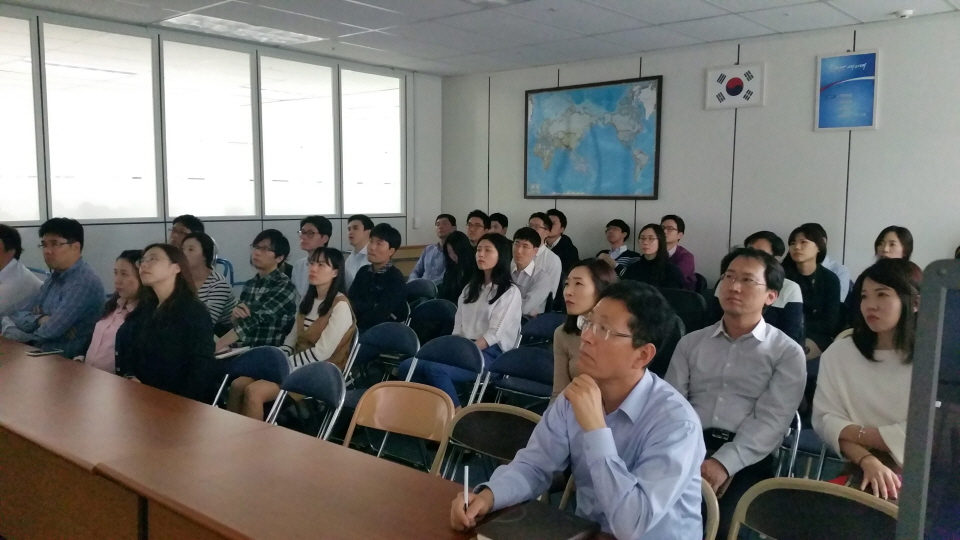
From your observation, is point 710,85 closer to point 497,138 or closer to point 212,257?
point 497,138

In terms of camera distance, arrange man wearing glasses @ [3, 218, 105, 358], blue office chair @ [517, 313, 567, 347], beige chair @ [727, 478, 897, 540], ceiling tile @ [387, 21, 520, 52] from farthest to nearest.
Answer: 1. ceiling tile @ [387, 21, 520, 52]
2. blue office chair @ [517, 313, 567, 347]
3. man wearing glasses @ [3, 218, 105, 358]
4. beige chair @ [727, 478, 897, 540]

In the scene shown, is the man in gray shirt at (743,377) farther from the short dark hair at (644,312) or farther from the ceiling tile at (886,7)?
the ceiling tile at (886,7)

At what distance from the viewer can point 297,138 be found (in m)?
7.40

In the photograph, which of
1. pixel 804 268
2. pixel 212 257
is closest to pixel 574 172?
pixel 804 268

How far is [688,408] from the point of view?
67.2 inches

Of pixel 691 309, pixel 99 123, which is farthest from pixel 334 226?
pixel 691 309

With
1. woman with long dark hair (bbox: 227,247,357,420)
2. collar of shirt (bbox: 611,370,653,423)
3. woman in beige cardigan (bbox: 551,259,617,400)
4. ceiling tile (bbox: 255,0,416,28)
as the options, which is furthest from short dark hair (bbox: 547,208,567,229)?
collar of shirt (bbox: 611,370,653,423)

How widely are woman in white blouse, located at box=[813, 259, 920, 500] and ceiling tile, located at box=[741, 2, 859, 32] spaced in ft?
11.6

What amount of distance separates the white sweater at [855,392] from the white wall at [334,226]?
582cm

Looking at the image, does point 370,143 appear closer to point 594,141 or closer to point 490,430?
point 594,141

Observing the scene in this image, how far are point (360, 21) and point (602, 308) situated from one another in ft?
15.6

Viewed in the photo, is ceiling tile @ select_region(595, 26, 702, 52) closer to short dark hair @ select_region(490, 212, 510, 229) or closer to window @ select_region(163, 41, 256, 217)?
short dark hair @ select_region(490, 212, 510, 229)

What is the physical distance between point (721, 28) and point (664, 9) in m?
0.84

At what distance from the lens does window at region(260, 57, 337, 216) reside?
23.5ft
